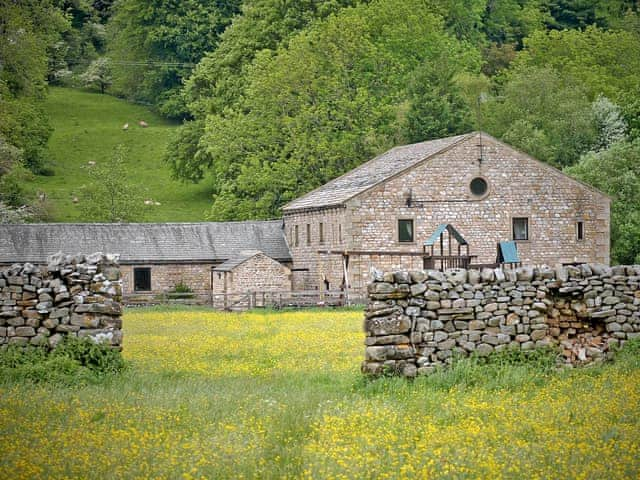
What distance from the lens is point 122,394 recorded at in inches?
774

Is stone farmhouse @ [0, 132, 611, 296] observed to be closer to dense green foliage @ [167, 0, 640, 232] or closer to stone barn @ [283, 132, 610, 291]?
stone barn @ [283, 132, 610, 291]

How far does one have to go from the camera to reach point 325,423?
17.0 m

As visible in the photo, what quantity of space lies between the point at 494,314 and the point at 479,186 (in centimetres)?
3305

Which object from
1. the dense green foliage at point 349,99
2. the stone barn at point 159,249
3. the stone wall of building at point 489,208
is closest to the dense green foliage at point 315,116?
the dense green foliage at point 349,99

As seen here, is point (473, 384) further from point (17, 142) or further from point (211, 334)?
point (17, 142)

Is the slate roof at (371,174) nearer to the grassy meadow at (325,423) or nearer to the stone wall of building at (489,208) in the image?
the stone wall of building at (489,208)

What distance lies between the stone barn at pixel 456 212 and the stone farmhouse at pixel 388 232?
45 millimetres

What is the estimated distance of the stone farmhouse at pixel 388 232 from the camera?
52.5 m

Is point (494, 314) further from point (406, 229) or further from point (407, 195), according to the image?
point (406, 229)

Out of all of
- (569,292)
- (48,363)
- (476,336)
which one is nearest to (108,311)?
(48,363)

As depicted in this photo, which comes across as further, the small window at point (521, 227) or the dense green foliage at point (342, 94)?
the dense green foliage at point (342, 94)

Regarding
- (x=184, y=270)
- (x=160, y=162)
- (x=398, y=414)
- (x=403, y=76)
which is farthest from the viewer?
(x=160, y=162)

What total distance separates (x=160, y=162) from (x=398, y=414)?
7596cm

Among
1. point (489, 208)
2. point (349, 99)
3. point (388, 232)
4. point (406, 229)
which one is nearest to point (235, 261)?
point (388, 232)
